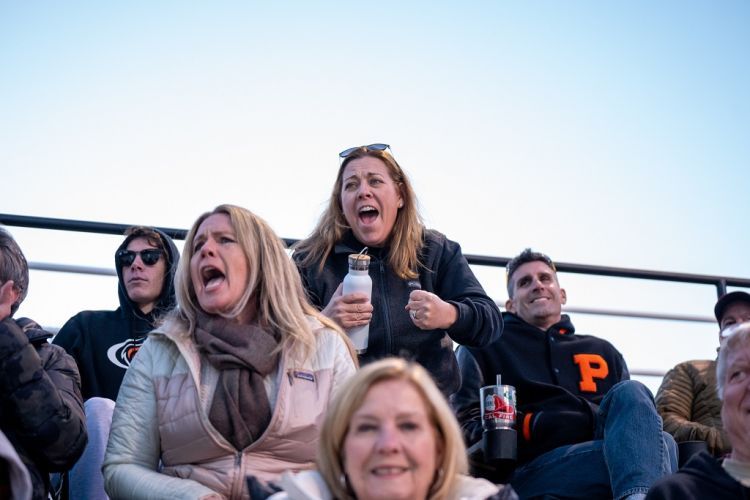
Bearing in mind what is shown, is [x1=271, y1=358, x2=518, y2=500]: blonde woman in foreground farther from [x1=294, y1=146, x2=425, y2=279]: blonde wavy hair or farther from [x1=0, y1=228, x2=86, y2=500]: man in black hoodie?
[x1=294, y1=146, x2=425, y2=279]: blonde wavy hair

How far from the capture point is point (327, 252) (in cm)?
465

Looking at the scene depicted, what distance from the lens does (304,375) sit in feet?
11.7

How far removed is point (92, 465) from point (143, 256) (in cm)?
127

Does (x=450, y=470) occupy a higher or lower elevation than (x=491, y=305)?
lower

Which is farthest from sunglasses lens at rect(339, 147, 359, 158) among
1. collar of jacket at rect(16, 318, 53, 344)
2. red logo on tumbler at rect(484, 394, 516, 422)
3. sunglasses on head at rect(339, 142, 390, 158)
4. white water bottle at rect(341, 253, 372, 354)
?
collar of jacket at rect(16, 318, 53, 344)

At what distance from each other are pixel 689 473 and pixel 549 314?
216 cm

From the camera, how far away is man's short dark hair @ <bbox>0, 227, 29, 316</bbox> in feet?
12.0

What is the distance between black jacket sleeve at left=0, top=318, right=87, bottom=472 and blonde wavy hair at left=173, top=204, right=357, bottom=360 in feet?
1.69

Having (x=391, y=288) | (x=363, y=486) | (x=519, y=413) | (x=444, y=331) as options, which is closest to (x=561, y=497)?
(x=519, y=413)

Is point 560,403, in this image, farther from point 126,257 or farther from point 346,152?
point 126,257

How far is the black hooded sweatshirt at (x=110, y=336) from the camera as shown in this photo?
4.73m

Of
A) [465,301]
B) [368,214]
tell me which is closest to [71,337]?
[368,214]

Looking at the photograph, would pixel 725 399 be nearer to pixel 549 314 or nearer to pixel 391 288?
pixel 391 288

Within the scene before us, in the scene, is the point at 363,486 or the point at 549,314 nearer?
the point at 363,486
